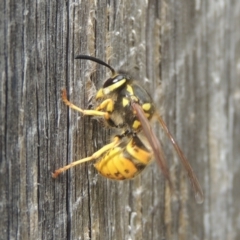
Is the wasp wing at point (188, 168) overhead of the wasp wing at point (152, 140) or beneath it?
beneath

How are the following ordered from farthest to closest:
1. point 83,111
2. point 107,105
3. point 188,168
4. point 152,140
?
point 188,168 → point 107,105 → point 152,140 → point 83,111

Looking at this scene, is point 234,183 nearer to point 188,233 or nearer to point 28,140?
point 188,233

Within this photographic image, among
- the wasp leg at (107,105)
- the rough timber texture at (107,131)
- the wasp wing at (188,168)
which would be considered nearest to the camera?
the rough timber texture at (107,131)

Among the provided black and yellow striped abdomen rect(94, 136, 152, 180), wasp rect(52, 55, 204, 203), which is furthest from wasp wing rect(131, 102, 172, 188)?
black and yellow striped abdomen rect(94, 136, 152, 180)

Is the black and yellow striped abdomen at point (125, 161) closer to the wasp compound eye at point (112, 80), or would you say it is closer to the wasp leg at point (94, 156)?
the wasp leg at point (94, 156)

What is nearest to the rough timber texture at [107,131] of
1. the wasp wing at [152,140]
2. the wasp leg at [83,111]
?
the wasp leg at [83,111]

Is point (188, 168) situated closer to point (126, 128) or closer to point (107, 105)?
point (126, 128)

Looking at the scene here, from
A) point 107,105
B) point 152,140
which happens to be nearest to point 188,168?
point 152,140

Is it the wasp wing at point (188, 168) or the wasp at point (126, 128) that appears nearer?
the wasp at point (126, 128)
